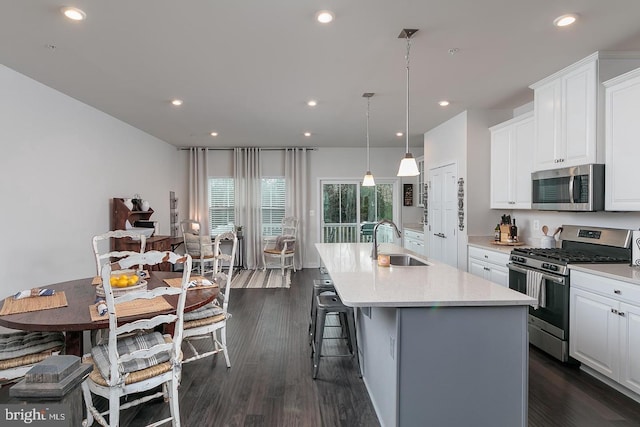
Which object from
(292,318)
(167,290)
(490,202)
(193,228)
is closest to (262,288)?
(292,318)

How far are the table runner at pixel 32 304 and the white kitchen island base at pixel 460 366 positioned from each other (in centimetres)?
207

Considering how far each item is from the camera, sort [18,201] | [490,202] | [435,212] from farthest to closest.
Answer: [435,212] → [490,202] → [18,201]

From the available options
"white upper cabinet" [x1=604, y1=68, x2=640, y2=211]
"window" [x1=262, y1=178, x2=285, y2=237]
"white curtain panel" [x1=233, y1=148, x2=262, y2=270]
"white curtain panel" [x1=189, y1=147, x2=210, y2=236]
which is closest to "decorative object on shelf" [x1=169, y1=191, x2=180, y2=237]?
"white curtain panel" [x1=189, y1=147, x2=210, y2=236]

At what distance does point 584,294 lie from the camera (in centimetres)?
268

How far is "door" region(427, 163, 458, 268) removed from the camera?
16.4 feet

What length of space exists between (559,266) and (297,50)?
2.77m

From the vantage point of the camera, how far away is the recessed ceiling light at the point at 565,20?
231 cm

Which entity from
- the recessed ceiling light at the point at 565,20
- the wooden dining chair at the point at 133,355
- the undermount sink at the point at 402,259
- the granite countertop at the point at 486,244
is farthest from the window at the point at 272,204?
the recessed ceiling light at the point at 565,20

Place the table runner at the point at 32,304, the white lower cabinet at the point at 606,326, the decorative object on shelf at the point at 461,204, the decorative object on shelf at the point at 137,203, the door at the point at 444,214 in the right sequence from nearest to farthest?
the table runner at the point at 32,304 → the white lower cabinet at the point at 606,326 → the decorative object on shelf at the point at 461,204 → the door at the point at 444,214 → the decorative object on shelf at the point at 137,203

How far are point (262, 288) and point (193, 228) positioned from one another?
2405 millimetres

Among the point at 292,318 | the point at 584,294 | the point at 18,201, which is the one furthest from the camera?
the point at 292,318

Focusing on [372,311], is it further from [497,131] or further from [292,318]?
[497,131]

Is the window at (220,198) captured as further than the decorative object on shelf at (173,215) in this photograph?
Yes

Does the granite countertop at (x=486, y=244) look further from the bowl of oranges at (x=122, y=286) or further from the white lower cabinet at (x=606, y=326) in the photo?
the bowl of oranges at (x=122, y=286)
